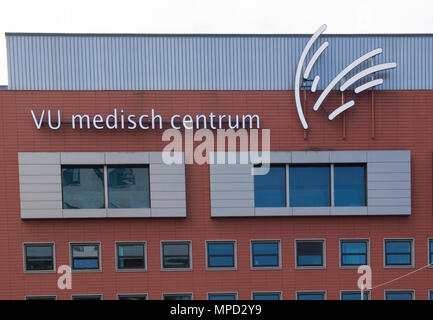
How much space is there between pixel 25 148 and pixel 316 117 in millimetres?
14059

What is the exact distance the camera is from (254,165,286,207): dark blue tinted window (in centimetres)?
1385

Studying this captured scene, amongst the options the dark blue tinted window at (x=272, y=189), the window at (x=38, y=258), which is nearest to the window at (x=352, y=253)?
the dark blue tinted window at (x=272, y=189)

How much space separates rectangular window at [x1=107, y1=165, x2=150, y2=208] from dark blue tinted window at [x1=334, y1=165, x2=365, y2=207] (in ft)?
30.9

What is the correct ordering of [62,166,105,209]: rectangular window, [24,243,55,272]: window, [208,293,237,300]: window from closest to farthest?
1. [62,166,105,209]: rectangular window
2. [24,243,55,272]: window
3. [208,293,237,300]: window

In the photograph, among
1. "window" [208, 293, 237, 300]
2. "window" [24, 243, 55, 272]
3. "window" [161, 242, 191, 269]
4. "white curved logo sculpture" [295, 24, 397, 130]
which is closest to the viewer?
"white curved logo sculpture" [295, 24, 397, 130]

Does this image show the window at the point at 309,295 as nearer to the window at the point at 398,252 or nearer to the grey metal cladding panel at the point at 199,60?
the window at the point at 398,252

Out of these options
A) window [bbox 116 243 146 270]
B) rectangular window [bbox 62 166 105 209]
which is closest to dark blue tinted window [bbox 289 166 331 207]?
window [bbox 116 243 146 270]

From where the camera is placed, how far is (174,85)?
13945 millimetres

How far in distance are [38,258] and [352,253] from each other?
15405 millimetres

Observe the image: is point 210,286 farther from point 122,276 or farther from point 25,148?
point 25,148

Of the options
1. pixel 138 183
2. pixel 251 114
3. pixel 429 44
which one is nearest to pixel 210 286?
pixel 138 183

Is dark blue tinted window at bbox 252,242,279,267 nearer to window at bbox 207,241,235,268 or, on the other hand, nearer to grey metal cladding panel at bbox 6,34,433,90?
window at bbox 207,241,235,268

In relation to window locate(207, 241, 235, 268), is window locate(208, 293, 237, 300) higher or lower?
lower

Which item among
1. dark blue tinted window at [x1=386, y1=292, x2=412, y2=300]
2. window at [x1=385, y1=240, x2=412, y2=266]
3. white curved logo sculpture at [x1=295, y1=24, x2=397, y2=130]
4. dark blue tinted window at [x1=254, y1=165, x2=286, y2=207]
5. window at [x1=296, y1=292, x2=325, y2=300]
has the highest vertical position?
white curved logo sculpture at [x1=295, y1=24, x2=397, y2=130]
